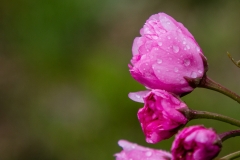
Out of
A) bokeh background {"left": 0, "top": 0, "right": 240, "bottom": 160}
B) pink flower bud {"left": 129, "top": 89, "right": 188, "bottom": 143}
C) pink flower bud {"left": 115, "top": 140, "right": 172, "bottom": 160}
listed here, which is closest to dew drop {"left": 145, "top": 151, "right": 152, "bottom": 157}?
pink flower bud {"left": 115, "top": 140, "right": 172, "bottom": 160}

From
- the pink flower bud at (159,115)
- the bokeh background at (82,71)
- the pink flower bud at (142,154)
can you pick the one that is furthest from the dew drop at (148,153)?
the bokeh background at (82,71)

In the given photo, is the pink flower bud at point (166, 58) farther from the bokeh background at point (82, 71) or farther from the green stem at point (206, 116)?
the bokeh background at point (82, 71)

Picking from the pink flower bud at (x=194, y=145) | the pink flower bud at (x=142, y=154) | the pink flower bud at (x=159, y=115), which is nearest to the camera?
the pink flower bud at (x=194, y=145)

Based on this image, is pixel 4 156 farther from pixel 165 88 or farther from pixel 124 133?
pixel 165 88

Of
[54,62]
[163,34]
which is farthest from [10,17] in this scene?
[163,34]

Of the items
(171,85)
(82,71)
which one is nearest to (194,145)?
(171,85)

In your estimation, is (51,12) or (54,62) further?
(51,12)
